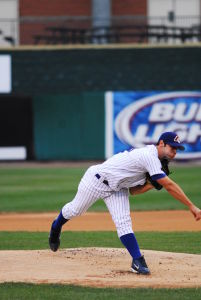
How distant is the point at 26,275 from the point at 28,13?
24.2 m

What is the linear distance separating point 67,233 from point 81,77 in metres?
15.8

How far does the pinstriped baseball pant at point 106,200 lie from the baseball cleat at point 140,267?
1.04ft

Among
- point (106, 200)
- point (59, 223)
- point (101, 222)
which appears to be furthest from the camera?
point (101, 222)

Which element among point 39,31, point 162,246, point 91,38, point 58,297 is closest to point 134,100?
point 91,38

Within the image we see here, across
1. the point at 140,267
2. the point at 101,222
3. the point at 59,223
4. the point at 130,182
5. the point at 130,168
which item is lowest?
the point at 101,222

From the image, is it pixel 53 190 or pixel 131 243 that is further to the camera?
pixel 53 190

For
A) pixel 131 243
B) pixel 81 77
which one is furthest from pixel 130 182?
pixel 81 77

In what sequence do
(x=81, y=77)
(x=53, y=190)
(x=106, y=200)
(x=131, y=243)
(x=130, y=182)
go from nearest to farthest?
(x=131, y=243)
(x=130, y=182)
(x=106, y=200)
(x=53, y=190)
(x=81, y=77)

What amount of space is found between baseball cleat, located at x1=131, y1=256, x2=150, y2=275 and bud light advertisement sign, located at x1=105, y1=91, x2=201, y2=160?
18.9 metres

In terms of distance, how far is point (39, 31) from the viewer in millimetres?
30422

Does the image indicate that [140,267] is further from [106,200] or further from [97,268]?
[106,200]

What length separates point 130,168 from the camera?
9.08 metres

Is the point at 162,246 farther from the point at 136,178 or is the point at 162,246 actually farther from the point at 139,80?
the point at 139,80

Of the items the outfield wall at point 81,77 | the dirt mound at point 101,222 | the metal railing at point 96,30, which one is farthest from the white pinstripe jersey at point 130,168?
the metal railing at point 96,30
